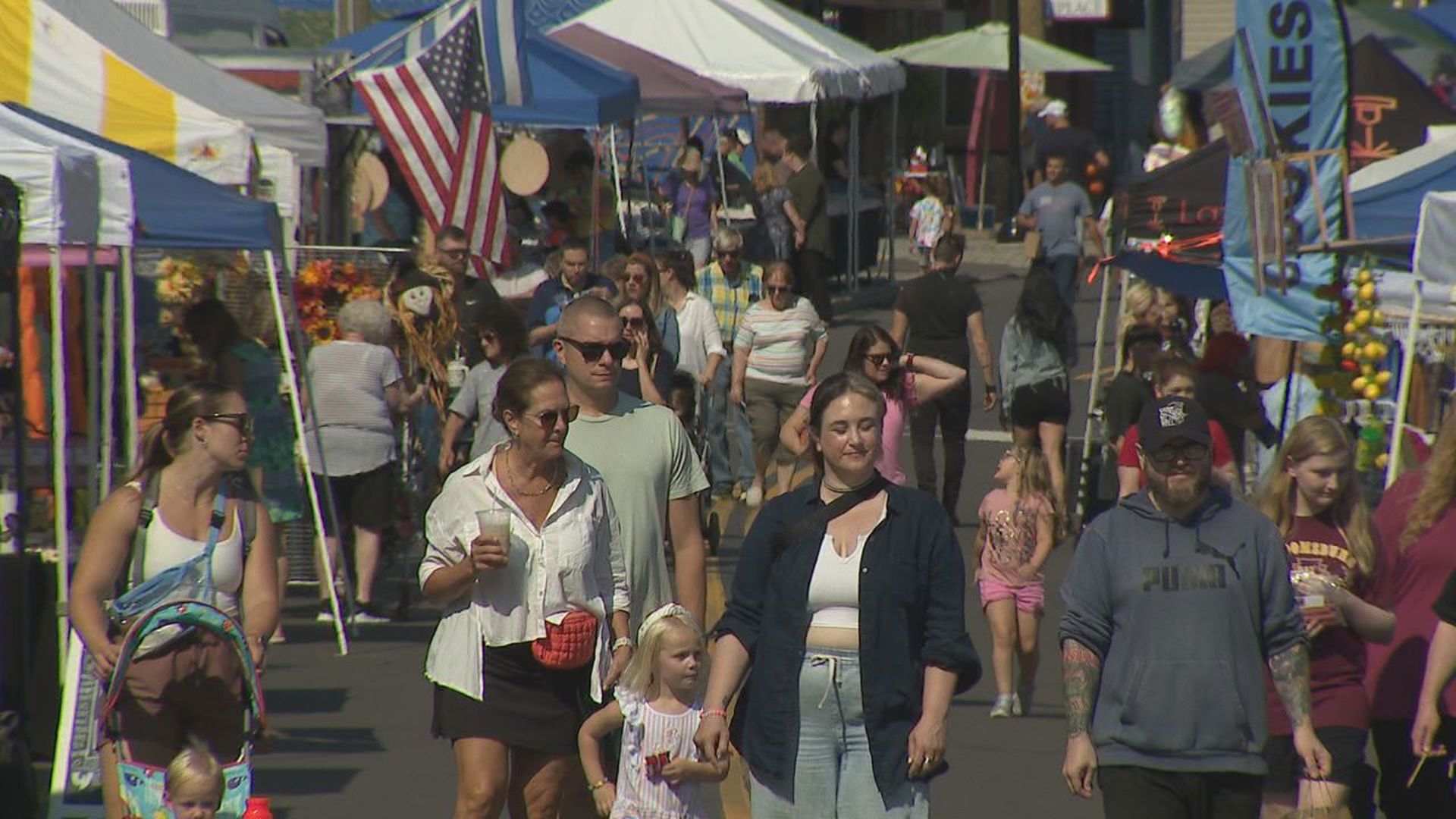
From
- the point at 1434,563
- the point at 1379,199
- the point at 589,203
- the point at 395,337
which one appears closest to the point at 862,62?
the point at 589,203

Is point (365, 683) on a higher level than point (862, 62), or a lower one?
lower

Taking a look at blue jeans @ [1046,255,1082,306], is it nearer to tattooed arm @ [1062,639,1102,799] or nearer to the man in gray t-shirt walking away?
the man in gray t-shirt walking away

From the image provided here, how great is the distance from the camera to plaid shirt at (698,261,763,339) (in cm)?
1689

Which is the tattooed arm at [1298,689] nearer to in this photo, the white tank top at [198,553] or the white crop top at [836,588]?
the white crop top at [836,588]

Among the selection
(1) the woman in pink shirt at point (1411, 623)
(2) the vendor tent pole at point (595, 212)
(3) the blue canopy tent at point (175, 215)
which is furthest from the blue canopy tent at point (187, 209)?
(2) the vendor tent pole at point (595, 212)

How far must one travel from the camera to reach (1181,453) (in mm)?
5758

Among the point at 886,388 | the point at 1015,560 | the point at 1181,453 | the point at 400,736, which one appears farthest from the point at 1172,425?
the point at 400,736

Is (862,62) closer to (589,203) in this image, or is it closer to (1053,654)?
(589,203)

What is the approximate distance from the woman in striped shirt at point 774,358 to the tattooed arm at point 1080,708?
9052 millimetres

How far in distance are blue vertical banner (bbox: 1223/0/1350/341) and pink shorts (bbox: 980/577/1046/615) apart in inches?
86.7

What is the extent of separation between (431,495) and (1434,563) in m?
7.45

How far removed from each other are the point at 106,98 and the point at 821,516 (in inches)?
290

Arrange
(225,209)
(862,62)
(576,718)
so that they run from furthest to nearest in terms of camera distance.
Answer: (862,62) < (225,209) < (576,718)

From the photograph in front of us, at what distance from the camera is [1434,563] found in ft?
22.0
